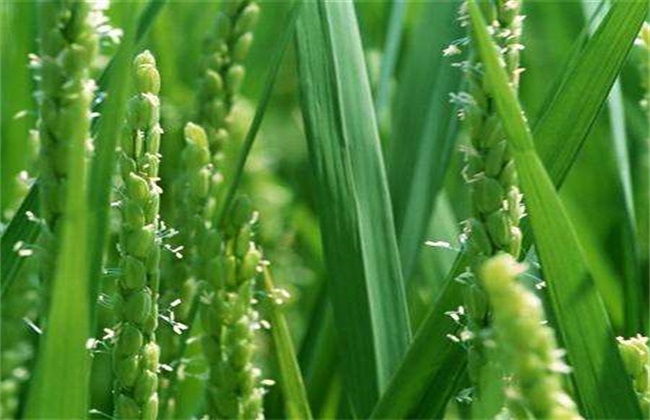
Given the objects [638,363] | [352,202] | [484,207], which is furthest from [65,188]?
[352,202]

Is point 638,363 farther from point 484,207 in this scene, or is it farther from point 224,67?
point 224,67

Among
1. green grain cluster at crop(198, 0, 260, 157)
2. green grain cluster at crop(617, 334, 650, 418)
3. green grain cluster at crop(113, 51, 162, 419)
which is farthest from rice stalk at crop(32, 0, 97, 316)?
green grain cluster at crop(198, 0, 260, 157)

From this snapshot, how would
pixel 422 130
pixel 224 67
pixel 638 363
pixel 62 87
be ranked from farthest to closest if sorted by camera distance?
pixel 422 130, pixel 224 67, pixel 638 363, pixel 62 87

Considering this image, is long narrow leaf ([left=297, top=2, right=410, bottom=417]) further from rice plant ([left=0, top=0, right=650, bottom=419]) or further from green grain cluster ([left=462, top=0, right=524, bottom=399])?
green grain cluster ([left=462, top=0, right=524, bottom=399])

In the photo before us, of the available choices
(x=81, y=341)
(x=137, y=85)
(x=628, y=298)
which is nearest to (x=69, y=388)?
(x=81, y=341)

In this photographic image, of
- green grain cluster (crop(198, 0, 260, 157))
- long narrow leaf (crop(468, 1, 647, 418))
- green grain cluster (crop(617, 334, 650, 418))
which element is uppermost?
green grain cluster (crop(198, 0, 260, 157))
